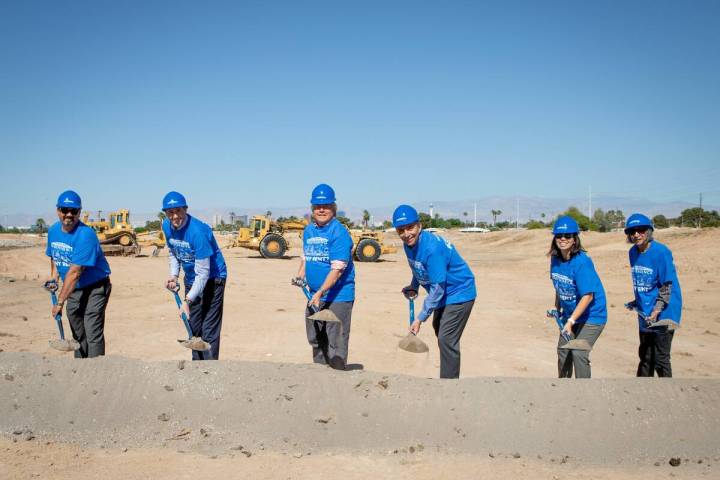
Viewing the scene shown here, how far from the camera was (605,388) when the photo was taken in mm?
4332

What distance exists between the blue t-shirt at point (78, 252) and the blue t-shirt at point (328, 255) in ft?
5.95

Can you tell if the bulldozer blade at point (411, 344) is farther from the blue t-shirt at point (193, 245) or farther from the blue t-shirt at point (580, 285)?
the blue t-shirt at point (193, 245)

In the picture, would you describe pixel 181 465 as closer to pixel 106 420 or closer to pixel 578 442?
pixel 106 420

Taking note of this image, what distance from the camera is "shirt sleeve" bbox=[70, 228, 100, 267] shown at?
189 inches

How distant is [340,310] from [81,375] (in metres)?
2.08

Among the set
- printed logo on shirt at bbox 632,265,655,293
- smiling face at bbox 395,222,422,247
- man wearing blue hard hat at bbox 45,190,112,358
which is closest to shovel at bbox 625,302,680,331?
printed logo on shirt at bbox 632,265,655,293

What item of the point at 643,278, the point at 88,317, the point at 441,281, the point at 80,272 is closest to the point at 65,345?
the point at 88,317

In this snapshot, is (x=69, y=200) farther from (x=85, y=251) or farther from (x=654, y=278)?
(x=654, y=278)

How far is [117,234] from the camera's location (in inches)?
1008

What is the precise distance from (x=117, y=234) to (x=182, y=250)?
888 inches

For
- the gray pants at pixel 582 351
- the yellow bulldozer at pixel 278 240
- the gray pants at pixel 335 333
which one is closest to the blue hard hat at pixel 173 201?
the gray pants at pixel 335 333

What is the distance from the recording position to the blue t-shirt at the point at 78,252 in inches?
190

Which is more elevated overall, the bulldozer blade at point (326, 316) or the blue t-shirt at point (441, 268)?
the blue t-shirt at point (441, 268)

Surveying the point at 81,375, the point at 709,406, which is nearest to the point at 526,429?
the point at 709,406
